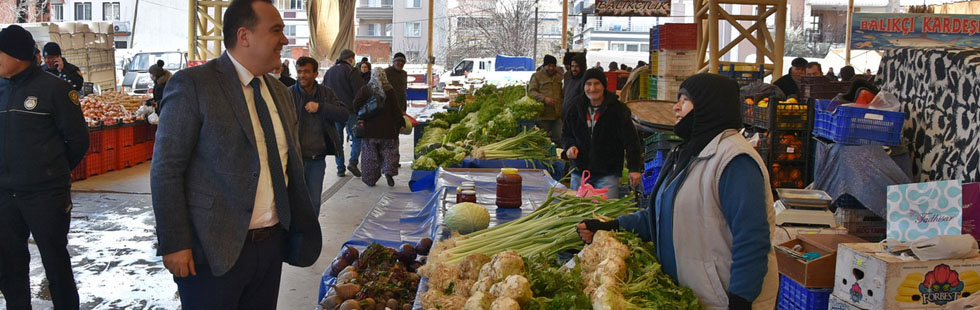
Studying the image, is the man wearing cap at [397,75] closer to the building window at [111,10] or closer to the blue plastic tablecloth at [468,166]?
the blue plastic tablecloth at [468,166]

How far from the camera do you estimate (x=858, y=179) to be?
543 centimetres

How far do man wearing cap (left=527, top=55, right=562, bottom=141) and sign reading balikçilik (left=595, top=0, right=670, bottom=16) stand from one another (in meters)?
4.00

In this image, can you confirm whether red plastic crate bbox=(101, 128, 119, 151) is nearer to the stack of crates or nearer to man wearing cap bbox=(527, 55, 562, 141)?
man wearing cap bbox=(527, 55, 562, 141)

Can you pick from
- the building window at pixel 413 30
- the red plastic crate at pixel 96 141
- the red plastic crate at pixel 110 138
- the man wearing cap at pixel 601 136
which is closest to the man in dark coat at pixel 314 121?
the man wearing cap at pixel 601 136

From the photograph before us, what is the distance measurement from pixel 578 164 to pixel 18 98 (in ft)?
12.4

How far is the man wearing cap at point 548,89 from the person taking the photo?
1186cm

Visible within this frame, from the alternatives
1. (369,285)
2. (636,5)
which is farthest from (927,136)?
(636,5)

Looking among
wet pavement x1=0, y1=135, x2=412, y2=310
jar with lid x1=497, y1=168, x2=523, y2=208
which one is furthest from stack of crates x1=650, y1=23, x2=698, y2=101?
jar with lid x1=497, y1=168, x2=523, y2=208

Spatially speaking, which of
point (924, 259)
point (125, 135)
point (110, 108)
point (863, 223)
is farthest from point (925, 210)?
point (110, 108)

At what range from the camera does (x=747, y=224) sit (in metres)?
2.75

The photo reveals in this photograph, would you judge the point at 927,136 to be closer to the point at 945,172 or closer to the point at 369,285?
the point at 945,172

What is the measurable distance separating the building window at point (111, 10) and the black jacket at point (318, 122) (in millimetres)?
44277

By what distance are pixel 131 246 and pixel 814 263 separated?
538cm

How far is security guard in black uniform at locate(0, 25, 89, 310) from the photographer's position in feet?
13.8
